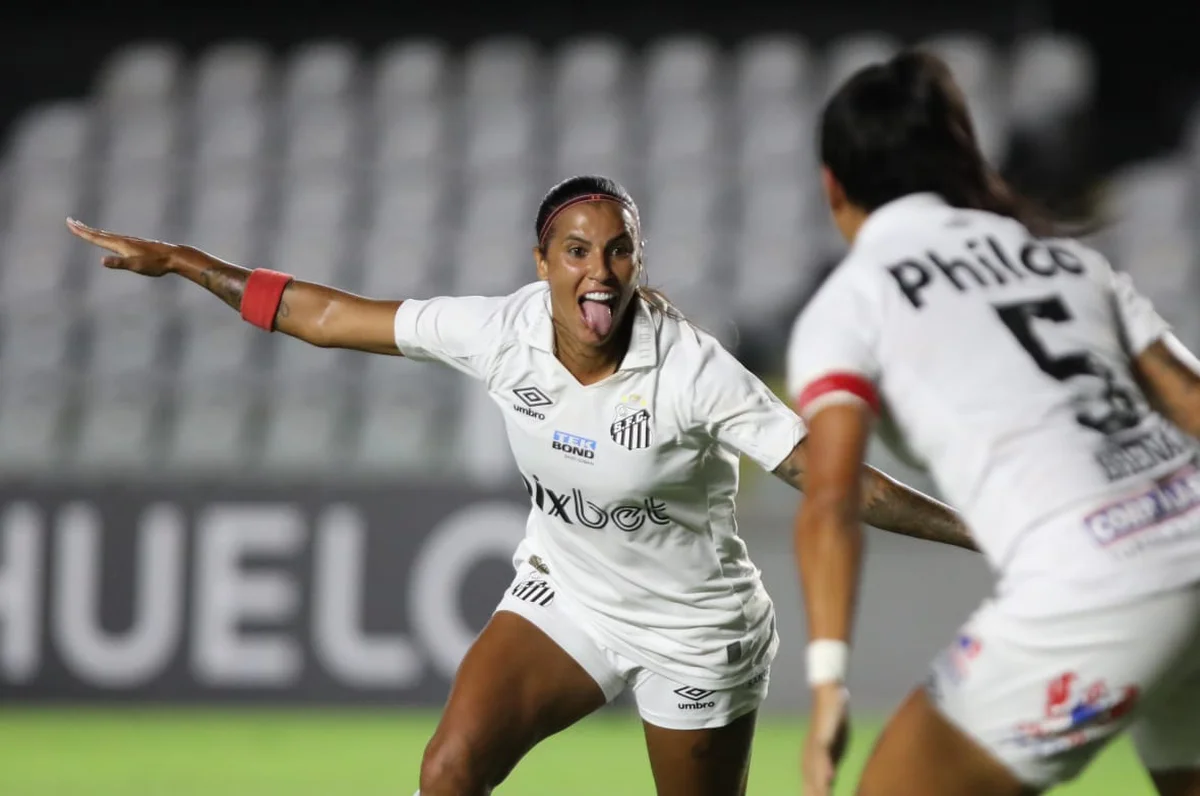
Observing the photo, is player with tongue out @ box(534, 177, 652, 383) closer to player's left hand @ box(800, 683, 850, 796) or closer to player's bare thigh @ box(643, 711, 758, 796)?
player's bare thigh @ box(643, 711, 758, 796)

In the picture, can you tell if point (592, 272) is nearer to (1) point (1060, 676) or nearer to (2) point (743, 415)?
(2) point (743, 415)

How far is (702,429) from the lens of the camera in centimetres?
406

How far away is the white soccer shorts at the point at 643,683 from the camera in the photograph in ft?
14.3

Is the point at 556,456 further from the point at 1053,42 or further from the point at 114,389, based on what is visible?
the point at 1053,42

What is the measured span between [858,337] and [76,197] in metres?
9.19

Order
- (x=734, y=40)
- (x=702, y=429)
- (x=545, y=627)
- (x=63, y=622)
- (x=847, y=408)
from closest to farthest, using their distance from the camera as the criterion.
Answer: (x=847, y=408)
(x=702, y=429)
(x=545, y=627)
(x=63, y=622)
(x=734, y=40)

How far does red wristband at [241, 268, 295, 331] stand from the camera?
4.45 meters

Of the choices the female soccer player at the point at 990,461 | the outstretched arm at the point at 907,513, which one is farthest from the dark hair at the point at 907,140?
the outstretched arm at the point at 907,513

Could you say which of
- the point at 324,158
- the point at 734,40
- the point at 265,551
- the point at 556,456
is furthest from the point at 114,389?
the point at 556,456

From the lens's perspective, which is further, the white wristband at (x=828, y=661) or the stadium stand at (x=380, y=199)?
the stadium stand at (x=380, y=199)

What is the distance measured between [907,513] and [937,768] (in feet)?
3.41

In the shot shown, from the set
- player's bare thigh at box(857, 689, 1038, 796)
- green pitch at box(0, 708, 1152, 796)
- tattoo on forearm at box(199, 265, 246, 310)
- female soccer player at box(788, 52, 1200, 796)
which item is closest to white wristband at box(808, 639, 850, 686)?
female soccer player at box(788, 52, 1200, 796)

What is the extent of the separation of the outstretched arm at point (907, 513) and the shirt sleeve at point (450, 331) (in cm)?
98

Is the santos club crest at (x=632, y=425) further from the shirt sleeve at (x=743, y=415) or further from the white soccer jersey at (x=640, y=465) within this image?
the shirt sleeve at (x=743, y=415)
